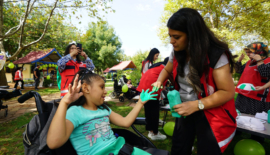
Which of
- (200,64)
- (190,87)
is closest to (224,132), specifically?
(190,87)

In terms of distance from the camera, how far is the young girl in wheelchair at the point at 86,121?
108cm

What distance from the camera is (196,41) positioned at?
1213 mm

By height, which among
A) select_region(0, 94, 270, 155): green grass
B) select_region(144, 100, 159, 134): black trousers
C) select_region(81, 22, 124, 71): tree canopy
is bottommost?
select_region(0, 94, 270, 155): green grass

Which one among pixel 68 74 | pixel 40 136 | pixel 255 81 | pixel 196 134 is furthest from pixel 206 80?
pixel 68 74

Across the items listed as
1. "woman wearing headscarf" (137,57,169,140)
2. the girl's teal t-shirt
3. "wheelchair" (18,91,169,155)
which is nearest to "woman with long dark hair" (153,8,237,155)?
"wheelchair" (18,91,169,155)

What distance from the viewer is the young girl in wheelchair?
108 centimetres

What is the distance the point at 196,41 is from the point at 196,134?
0.94 metres

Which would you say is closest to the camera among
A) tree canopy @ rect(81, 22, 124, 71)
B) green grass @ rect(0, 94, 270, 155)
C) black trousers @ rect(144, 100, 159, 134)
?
green grass @ rect(0, 94, 270, 155)

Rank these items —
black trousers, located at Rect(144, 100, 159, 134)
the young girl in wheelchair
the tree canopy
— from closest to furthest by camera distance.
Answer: the young girl in wheelchair < black trousers, located at Rect(144, 100, 159, 134) < the tree canopy

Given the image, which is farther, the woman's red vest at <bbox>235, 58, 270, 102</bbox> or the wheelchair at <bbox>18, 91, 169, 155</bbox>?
the woman's red vest at <bbox>235, 58, 270, 102</bbox>

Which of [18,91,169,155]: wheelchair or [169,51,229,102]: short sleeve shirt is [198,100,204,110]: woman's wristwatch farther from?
[18,91,169,155]: wheelchair

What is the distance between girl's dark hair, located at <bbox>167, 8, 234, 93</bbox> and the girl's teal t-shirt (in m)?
0.96

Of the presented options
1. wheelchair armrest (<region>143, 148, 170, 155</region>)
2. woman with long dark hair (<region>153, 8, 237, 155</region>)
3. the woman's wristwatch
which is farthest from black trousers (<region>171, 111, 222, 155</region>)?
wheelchair armrest (<region>143, 148, 170, 155</region>)

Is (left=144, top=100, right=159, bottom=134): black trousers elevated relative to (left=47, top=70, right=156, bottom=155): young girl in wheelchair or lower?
lower
